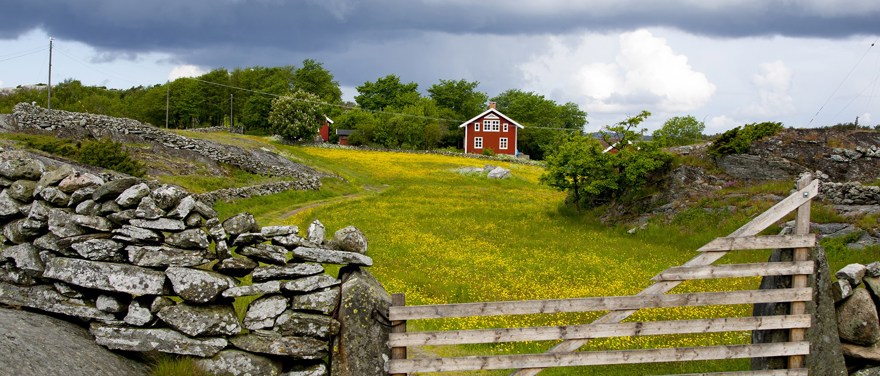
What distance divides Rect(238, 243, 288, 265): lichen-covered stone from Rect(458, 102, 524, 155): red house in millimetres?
106250

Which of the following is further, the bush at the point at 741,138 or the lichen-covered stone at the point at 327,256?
the bush at the point at 741,138

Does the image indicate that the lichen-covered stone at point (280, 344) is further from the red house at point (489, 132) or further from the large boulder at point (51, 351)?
the red house at point (489, 132)

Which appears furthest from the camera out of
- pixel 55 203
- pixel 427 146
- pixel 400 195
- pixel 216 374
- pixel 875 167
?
pixel 427 146

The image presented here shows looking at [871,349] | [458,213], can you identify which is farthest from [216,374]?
[458,213]

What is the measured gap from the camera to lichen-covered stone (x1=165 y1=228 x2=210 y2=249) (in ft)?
34.4

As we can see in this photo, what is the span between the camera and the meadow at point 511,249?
15855 mm

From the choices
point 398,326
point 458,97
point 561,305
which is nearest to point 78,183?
point 398,326

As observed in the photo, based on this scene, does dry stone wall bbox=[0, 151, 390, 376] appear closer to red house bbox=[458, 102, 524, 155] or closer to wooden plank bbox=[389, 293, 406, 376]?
wooden plank bbox=[389, 293, 406, 376]

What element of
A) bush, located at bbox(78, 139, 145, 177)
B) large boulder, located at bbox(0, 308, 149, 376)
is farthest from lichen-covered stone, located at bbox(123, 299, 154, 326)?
bush, located at bbox(78, 139, 145, 177)

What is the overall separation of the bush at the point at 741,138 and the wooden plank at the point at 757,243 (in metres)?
29.5

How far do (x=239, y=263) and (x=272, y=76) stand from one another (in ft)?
512

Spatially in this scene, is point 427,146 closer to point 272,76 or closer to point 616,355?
point 272,76

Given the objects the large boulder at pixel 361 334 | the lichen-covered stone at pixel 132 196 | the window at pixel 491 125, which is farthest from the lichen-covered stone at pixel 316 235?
the window at pixel 491 125

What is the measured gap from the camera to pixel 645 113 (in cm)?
3953
